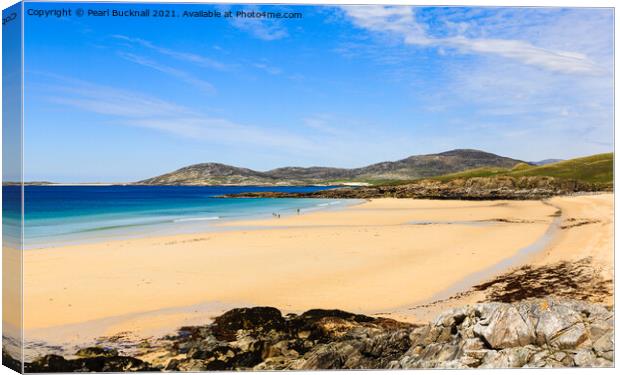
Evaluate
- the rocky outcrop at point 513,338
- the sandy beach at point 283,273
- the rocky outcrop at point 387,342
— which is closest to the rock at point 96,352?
the rocky outcrop at point 387,342

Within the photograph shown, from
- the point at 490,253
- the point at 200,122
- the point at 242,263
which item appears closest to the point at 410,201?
the point at 490,253

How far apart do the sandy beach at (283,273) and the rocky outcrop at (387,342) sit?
0.93 feet

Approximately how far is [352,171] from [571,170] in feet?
12.3

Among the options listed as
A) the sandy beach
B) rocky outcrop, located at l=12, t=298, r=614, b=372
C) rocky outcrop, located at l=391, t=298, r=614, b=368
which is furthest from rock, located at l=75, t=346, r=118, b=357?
rocky outcrop, located at l=391, t=298, r=614, b=368

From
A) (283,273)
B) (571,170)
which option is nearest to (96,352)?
(283,273)

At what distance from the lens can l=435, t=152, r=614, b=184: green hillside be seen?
6977 millimetres

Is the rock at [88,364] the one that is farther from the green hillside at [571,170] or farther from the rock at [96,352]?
the green hillside at [571,170]

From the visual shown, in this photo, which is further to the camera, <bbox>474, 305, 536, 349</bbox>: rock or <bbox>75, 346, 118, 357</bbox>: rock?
<bbox>75, 346, 118, 357</bbox>: rock

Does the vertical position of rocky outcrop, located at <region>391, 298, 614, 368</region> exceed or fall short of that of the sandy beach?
it falls short

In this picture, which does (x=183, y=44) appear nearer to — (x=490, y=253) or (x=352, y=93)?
(x=352, y=93)

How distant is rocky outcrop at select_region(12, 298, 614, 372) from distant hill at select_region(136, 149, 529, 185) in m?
2.36

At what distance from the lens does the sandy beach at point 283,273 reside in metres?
6.29

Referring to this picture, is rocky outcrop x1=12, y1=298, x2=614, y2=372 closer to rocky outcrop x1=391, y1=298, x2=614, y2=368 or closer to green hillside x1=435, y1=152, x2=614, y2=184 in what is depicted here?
rocky outcrop x1=391, y1=298, x2=614, y2=368

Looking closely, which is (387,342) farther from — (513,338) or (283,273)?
(283,273)
